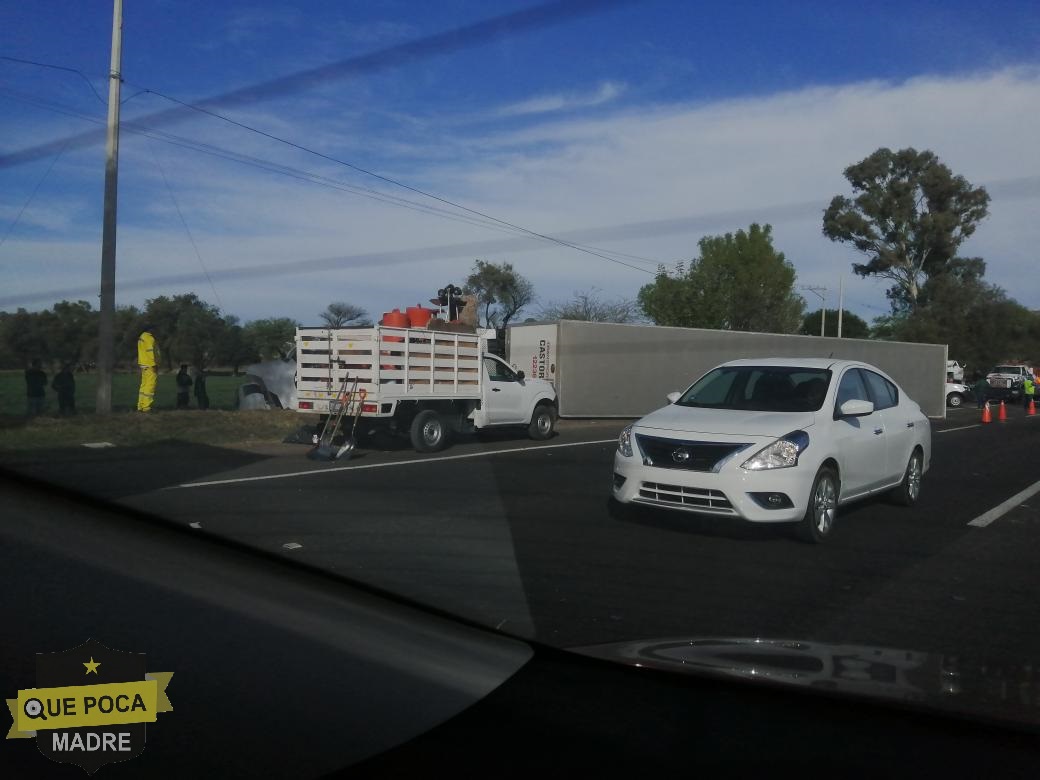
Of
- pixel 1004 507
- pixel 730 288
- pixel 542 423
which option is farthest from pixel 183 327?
pixel 730 288

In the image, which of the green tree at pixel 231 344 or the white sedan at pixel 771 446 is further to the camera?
the green tree at pixel 231 344

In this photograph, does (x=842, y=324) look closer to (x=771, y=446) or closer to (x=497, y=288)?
(x=497, y=288)

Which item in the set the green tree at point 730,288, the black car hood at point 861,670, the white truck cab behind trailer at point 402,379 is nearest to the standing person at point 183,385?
the white truck cab behind trailer at point 402,379

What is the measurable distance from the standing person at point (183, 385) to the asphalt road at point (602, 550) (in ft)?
22.2

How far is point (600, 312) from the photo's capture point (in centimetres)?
4591

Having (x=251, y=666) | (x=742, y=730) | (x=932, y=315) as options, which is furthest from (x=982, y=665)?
(x=932, y=315)

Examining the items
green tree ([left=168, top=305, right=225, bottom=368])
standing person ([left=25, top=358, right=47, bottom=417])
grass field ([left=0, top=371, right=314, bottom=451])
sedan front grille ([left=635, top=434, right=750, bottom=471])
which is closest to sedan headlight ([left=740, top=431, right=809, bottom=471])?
sedan front grille ([left=635, top=434, right=750, bottom=471])

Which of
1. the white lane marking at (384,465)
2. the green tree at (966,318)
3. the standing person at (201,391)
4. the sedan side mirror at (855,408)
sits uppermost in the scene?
the green tree at (966,318)

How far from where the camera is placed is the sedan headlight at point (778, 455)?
755 cm

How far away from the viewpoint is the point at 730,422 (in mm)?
8008

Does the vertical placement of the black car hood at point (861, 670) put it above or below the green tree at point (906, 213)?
below

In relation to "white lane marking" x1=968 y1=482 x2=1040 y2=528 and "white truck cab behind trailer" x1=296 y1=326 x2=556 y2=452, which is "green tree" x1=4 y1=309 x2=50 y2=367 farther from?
"white lane marking" x1=968 y1=482 x2=1040 y2=528

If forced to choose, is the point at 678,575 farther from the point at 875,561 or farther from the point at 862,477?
the point at 862,477

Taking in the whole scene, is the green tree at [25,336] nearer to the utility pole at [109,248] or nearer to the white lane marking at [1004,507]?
the utility pole at [109,248]
